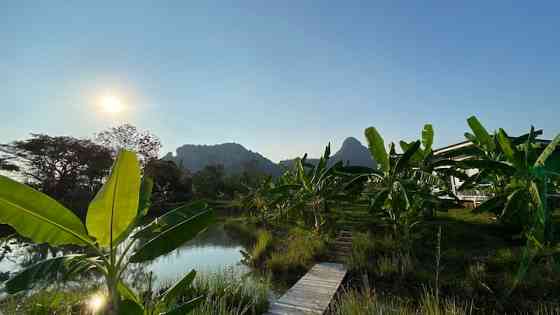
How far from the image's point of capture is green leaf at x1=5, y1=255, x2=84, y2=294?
147cm

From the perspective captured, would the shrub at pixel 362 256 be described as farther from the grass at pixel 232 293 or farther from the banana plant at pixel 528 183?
the banana plant at pixel 528 183

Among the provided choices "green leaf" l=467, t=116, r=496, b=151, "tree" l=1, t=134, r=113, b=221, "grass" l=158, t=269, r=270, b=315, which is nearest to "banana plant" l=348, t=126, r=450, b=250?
"green leaf" l=467, t=116, r=496, b=151

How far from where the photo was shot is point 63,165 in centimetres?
2088

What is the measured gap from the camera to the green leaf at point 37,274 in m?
1.47

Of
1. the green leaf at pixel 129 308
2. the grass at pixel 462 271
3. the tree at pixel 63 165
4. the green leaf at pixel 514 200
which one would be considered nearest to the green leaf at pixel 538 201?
the green leaf at pixel 514 200

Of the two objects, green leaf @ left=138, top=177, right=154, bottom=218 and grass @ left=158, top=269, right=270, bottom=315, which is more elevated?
green leaf @ left=138, top=177, right=154, bottom=218

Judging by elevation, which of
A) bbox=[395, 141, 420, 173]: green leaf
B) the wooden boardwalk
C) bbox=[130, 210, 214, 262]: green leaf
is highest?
bbox=[395, 141, 420, 173]: green leaf

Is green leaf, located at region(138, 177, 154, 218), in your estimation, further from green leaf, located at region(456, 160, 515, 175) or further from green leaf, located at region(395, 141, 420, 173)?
green leaf, located at region(456, 160, 515, 175)

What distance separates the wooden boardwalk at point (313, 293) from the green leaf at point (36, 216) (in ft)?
10.1

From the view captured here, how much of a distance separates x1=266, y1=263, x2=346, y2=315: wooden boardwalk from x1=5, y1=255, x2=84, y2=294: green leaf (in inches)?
117

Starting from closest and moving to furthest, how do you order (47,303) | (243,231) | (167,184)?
(47,303), (243,231), (167,184)

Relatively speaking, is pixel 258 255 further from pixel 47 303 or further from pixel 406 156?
pixel 406 156

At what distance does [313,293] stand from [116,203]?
387 centimetres

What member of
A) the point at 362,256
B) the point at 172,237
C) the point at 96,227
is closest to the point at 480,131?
the point at 362,256
